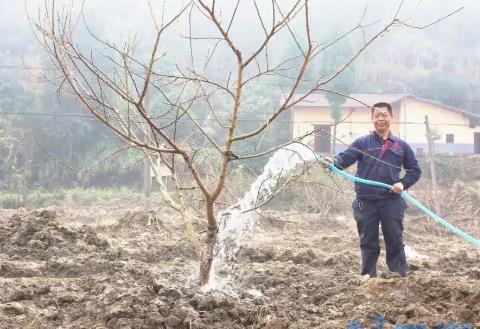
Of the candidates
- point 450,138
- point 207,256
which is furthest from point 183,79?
point 450,138

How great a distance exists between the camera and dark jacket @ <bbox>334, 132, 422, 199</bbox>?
5.05 meters

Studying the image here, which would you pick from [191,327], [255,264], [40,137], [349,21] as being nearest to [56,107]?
[40,137]

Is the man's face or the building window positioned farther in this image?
the building window

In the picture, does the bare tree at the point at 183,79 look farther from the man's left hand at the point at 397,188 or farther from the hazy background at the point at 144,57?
the hazy background at the point at 144,57

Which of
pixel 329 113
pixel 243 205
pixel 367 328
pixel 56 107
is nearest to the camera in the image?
pixel 367 328

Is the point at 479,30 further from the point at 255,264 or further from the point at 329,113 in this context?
the point at 255,264

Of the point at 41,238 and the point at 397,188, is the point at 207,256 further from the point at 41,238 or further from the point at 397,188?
the point at 41,238

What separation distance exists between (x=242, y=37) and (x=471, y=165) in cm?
3227

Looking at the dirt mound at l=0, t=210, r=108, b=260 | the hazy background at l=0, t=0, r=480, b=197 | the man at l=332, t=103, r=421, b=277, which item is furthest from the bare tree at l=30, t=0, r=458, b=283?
the hazy background at l=0, t=0, r=480, b=197

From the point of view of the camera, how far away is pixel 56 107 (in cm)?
2872

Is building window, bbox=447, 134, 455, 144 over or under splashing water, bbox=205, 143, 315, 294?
over

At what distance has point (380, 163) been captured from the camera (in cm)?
506

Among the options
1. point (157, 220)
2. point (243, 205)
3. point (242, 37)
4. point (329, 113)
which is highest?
point (242, 37)

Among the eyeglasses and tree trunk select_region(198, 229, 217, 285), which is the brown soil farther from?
the eyeglasses
